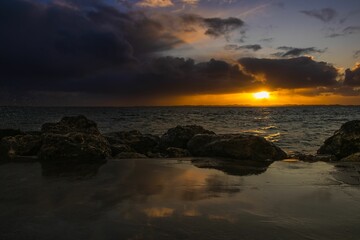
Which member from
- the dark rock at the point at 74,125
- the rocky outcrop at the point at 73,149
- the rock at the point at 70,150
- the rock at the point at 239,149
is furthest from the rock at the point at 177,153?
the dark rock at the point at 74,125

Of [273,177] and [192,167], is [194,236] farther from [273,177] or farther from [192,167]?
[192,167]

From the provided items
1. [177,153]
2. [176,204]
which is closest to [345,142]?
[177,153]

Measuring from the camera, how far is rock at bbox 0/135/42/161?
10637 mm

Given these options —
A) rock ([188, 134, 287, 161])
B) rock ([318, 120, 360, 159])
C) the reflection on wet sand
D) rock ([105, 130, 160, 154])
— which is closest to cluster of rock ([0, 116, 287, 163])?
rock ([188, 134, 287, 161])

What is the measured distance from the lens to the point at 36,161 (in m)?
9.11

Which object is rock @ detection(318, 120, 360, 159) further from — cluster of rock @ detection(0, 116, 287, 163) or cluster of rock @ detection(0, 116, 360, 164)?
cluster of rock @ detection(0, 116, 287, 163)

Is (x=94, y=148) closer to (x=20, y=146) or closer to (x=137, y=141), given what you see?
(x=20, y=146)

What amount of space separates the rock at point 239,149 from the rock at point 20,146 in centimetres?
508

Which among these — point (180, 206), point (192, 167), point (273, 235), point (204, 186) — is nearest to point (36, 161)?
point (192, 167)

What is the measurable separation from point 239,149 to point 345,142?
15.0 feet

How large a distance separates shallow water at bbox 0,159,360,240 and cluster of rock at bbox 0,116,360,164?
1.87 metres

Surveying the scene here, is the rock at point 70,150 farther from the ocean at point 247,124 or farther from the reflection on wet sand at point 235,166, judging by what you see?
the ocean at point 247,124

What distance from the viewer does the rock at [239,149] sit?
420 inches

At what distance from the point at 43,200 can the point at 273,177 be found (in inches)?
182
